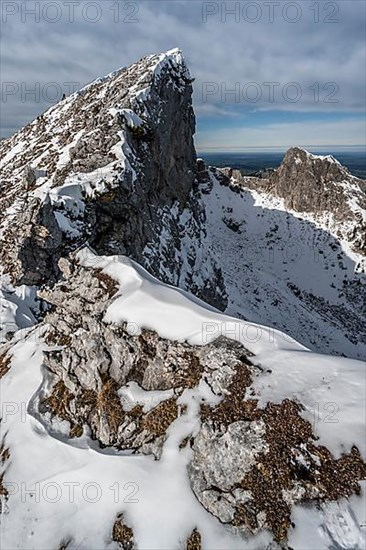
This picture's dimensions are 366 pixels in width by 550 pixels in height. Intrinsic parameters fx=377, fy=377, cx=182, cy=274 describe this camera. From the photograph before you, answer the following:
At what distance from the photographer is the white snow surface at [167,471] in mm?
6379

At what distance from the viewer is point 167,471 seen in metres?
7.50

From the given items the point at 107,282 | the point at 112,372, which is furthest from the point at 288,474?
the point at 107,282

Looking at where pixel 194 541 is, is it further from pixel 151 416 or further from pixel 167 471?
pixel 151 416

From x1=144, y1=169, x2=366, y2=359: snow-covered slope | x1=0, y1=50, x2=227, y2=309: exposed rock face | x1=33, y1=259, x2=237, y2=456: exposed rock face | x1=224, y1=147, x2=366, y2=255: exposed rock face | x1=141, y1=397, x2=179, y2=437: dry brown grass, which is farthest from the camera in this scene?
x1=224, y1=147, x2=366, y2=255: exposed rock face

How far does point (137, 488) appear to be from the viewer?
7.33 metres

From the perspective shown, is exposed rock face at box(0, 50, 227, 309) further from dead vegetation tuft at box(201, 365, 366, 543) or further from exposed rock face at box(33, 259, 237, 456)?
dead vegetation tuft at box(201, 365, 366, 543)

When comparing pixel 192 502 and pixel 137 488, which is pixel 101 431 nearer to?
pixel 137 488

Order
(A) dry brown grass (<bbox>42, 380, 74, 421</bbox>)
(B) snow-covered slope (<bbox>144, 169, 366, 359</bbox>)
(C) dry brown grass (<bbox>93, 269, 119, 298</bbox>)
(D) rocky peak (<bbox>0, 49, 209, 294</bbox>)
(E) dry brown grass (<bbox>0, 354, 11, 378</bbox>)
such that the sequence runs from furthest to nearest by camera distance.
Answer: (B) snow-covered slope (<bbox>144, 169, 366, 359</bbox>) → (D) rocky peak (<bbox>0, 49, 209, 294</bbox>) → (E) dry brown grass (<bbox>0, 354, 11, 378</bbox>) → (C) dry brown grass (<bbox>93, 269, 119, 298</bbox>) → (A) dry brown grass (<bbox>42, 380, 74, 421</bbox>)

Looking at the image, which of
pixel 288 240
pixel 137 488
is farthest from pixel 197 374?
pixel 288 240

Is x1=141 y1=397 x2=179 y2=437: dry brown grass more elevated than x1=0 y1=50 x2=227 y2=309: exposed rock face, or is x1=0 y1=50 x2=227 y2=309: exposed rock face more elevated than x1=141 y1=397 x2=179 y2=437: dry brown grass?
x1=0 y1=50 x2=227 y2=309: exposed rock face

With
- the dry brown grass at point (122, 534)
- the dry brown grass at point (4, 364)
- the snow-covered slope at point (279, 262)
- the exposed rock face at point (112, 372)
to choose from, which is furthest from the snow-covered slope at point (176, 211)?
the dry brown grass at point (122, 534)

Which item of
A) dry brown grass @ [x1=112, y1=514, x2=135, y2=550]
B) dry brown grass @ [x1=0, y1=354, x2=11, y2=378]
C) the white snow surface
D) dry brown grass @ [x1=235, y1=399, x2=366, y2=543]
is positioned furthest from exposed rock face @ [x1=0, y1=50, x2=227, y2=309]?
dry brown grass @ [x1=235, y1=399, x2=366, y2=543]

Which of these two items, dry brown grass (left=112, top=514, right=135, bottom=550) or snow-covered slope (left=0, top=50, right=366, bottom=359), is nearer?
dry brown grass (left=112, top=514, right=135, bottom=550)

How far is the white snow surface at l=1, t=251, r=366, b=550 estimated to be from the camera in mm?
6379
